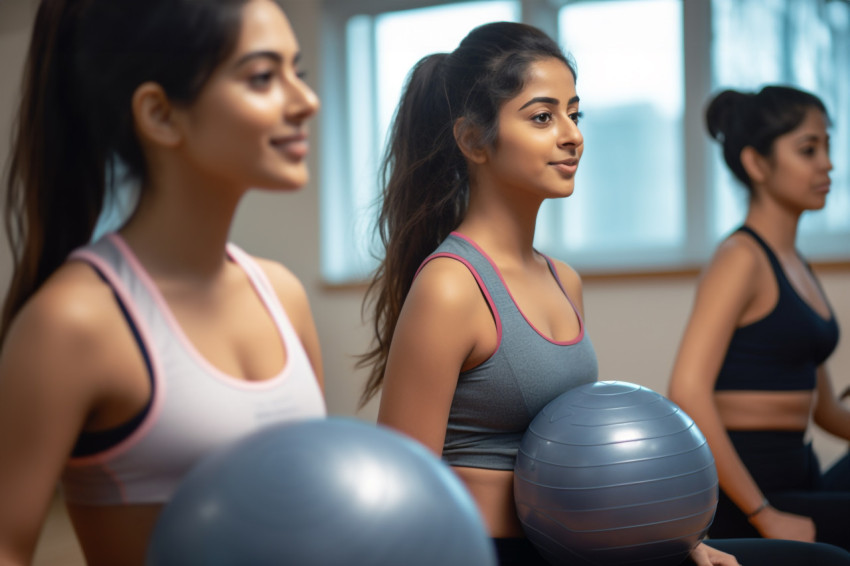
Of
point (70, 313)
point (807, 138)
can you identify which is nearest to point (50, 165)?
point (70, 313)

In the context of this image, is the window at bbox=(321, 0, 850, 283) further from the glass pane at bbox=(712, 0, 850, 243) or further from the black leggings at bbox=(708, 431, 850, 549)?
the black leggings at bbox=(708, 431, 850, 549)

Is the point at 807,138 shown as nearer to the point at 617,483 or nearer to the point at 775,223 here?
the point at 775,223

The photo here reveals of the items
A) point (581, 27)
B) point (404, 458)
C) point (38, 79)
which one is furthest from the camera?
point (581, 27)

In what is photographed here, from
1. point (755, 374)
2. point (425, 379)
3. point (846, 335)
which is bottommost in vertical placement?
point (846, 335)

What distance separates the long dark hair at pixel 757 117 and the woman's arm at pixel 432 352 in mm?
1215

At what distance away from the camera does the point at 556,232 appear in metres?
4.20

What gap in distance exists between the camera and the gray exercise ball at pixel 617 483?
4.05ft

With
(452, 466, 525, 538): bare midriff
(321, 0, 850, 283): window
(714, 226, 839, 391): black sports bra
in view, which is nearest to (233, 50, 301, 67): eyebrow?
(452, 466, 525, 538): bare midriff

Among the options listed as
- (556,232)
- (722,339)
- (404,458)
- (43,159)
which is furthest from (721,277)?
(556,232)

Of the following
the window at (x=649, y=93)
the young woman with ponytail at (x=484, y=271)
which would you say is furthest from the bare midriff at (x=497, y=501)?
the window at (x=649, y=93)

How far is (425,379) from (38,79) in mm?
681

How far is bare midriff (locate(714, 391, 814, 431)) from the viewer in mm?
2057

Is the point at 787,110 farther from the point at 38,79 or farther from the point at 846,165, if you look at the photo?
the point at 38,79

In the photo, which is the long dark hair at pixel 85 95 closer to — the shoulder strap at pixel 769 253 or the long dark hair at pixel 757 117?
the shoulder strap at pixel 769 253
